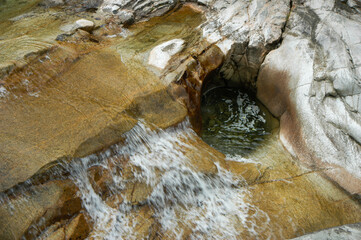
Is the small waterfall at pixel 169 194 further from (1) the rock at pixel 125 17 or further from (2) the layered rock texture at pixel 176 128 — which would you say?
(1) the rock at pixel 125 17

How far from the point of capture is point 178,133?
3.92m

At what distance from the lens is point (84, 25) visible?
5.23 m

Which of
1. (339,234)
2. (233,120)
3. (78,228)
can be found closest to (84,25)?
(233,120)

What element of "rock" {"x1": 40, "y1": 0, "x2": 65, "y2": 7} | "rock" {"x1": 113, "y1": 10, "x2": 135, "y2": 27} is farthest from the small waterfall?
"rock" {"x1": 40, "y1": 0, "x2": 65, "y2": 7}

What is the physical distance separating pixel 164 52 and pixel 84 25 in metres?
1.82

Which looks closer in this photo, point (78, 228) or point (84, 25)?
point (78, 228)

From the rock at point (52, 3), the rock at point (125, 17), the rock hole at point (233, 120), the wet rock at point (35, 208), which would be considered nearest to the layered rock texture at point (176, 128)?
the wet rock at point (35, 208)

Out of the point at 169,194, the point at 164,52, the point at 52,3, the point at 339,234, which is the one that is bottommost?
the point at 339,234

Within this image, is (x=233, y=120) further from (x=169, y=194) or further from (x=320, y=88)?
(x=169, y=194)

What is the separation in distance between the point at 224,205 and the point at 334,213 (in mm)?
1405

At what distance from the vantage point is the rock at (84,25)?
5166mm

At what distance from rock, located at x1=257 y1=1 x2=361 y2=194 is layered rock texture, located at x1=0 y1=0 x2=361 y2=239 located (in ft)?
0.06

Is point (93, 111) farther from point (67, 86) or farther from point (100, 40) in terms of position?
point (100, 40)

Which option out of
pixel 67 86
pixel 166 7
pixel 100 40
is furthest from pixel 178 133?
pixel 166 7
